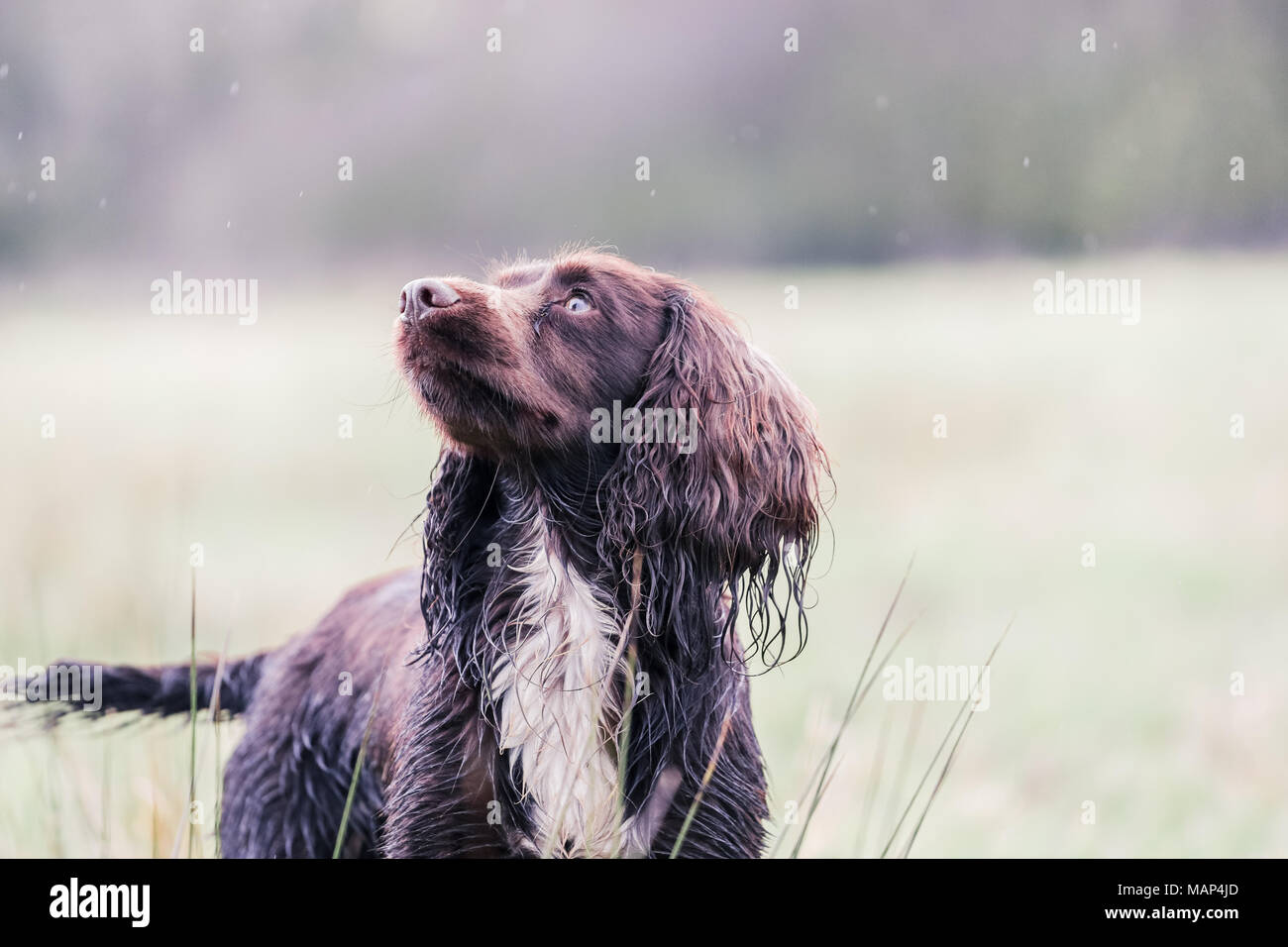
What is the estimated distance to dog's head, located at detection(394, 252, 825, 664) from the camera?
268cm

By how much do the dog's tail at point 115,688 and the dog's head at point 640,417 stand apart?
1224 millimetres

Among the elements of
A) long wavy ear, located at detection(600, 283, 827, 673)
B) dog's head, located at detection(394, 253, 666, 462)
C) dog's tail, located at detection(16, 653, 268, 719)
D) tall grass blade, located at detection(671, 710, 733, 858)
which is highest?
dog's head, located at detection(394, 253, 666, 462)

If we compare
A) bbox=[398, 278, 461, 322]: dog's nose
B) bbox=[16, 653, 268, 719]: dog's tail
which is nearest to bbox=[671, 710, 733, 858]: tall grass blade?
bbox=[398, 278, 461, 322]: dog's nose

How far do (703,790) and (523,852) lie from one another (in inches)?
17.6

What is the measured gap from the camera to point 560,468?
2848 millimetres

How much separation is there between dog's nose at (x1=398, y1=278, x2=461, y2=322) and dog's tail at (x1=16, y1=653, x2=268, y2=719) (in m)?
1.31

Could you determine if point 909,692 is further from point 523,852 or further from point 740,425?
point 523,852

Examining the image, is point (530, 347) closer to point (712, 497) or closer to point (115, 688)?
point (712, 497)

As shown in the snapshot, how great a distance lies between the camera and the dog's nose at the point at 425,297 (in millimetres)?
2629

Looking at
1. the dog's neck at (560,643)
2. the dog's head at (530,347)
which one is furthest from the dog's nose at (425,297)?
the dog's neck at (560,643)

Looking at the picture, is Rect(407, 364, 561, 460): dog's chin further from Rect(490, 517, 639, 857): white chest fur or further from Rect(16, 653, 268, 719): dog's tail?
Rect(16, 653, 268, 719): dog's tail

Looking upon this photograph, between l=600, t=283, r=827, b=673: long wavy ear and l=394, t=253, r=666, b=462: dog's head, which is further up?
l=394, t=253, r=666, b=462: dog's head
